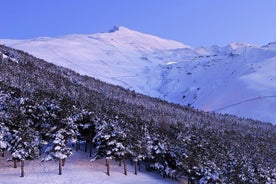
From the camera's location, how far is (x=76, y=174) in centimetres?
7894

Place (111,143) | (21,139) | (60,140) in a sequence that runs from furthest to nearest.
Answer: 1. (111,143)
2. (60,140)
3. (21,139)

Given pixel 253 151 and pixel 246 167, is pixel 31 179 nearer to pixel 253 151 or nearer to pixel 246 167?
pixel 246 167

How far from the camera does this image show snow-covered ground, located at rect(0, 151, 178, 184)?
7388 centimetres

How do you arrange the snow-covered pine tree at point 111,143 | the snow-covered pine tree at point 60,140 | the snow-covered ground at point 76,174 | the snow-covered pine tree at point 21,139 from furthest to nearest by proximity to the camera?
1. the snow-covered pine tree at point 111,143
2. the snow-covered pine tree at point 60,140
3. the snow-covered ground at point 76,174
4. the snow-covered pine tree at point 21,139

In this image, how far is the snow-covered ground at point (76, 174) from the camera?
242ft

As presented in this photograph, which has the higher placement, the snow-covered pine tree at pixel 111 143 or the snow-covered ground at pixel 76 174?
the snow-covered pine tree at pixel 111 143

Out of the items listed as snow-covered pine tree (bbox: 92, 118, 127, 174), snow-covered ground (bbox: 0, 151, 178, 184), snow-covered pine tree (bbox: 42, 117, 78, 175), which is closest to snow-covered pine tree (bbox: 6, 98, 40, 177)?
snow-covered pine tree (bbox: 42, 117, 78, 175)

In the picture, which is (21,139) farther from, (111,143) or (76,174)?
(111,143)

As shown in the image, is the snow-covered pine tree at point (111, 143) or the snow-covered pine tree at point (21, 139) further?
the snow-covered pine tree at point (111, 143)

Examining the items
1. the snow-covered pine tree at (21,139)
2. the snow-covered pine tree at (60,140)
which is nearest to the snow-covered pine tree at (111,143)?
the snow-covered pine tree at (60,140)

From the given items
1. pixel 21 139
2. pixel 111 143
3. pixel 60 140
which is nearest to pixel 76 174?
pixel 60 140

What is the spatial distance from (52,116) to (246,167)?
41.3 metres

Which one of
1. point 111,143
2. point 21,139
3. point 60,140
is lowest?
point 111,143

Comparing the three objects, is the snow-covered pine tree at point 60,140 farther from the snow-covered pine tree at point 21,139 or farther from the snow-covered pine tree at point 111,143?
the snow-covered pine tree at point 111,143
